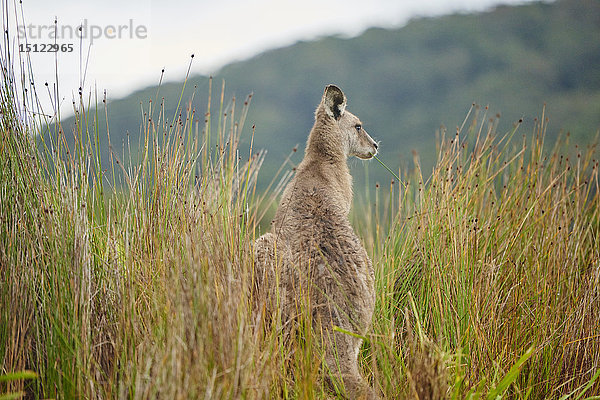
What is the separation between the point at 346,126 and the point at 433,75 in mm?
123278

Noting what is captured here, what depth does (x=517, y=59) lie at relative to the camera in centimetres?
11788

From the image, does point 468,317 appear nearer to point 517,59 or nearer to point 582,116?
point 582,116

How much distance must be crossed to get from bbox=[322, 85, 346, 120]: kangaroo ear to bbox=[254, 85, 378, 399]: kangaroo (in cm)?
96

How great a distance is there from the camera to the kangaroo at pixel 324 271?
3203 mm

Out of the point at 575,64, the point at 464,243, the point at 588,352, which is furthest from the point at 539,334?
the point at 575,64

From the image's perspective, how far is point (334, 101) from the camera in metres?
5.42

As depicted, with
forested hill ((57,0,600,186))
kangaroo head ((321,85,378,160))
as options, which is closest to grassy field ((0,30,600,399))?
kangaroo head ((321,85,378,160))

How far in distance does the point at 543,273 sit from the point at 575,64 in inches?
4676

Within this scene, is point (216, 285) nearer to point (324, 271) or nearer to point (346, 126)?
point (324, 271)

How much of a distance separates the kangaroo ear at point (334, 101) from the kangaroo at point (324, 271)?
96 centimetres

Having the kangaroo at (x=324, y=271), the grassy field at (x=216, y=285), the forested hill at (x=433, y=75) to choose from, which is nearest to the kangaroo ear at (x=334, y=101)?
the kangaroo at (x=324, y=271)

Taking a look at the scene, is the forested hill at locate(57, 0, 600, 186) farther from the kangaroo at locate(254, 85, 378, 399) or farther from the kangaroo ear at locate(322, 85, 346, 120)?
the kangaroo at locate(254, 85, 378, 399)

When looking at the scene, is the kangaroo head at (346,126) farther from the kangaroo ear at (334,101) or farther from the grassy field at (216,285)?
the grassy field at (216,285)

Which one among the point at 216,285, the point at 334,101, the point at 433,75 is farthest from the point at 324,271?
the point at 433,75
